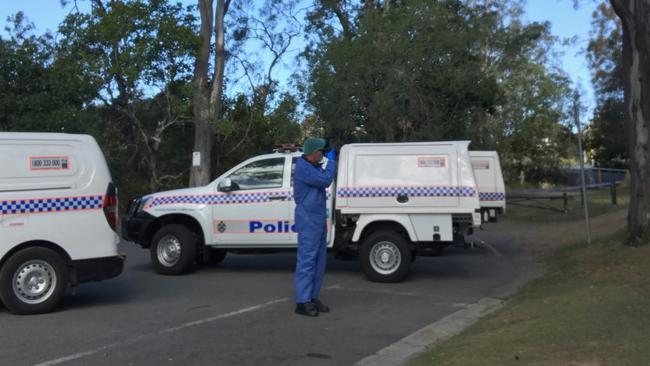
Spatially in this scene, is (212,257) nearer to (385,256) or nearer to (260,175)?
(260,175)

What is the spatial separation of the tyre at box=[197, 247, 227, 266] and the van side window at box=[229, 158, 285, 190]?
136cm

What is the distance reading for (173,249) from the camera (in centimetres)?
1112

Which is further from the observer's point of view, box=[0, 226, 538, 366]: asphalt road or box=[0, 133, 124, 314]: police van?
box=[0, 133, 124, 314]: police van

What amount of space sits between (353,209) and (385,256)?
857mm

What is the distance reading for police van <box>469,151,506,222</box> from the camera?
43.1ft

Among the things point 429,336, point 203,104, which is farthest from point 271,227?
point 203,104

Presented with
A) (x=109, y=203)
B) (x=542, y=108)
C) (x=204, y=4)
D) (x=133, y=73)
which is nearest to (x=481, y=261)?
(x=109, y=203)

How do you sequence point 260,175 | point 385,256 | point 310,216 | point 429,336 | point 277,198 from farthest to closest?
1. point 260,175
2. point 277,198
3. point 385,256
4. point 310,216
5. point 429,336

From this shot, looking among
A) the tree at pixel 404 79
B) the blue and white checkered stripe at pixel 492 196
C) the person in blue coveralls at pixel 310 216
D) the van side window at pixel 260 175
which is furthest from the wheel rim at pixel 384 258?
the tree at pixel 404 79

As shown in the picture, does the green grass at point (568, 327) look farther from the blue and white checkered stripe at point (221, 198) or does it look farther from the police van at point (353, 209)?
the blue and white checkered stripe at point (221, 198)

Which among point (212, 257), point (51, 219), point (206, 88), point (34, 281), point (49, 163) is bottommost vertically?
point (212, 257)

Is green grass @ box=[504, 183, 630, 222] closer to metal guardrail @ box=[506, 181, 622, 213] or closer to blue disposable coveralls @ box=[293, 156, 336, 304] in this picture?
metal guardrail @ box=[506, 181, 622, 213]

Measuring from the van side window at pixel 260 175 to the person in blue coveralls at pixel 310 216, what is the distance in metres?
3.07

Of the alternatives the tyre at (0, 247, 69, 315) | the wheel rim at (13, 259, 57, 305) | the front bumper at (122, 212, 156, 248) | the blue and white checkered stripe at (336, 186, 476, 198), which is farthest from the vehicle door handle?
the wheel rim at (13, 259, 57, 305)
